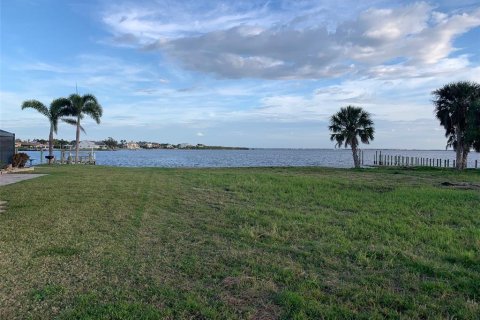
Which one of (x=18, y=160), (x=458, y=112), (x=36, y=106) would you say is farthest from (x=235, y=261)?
(x=458, y=112)

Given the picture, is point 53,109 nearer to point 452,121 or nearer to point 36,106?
point 36,106

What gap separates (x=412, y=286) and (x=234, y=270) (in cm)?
199

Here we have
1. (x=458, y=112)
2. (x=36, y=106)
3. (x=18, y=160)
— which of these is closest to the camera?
(x=18, y=160)

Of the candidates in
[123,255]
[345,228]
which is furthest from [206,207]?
[123,255]

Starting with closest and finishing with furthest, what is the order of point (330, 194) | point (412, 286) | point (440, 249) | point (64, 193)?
point (412, 286) < point (440, 249) < point (64, 193) < point (330, 194)

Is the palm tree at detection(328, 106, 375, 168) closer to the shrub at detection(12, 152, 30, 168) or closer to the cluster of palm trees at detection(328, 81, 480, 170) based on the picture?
the cluster of palm trees at detection(328, 81, 480, 170)

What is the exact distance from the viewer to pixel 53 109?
30.8 m

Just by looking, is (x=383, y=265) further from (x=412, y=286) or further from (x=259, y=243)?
(x=259, y=243)

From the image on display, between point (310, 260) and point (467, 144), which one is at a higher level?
point (467, 144)

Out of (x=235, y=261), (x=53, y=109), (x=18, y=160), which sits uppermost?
(x=53, y=109)

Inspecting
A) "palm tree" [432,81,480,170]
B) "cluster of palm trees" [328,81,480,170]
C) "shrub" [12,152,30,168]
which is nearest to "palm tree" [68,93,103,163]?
"shrub" [12,152,30,168]

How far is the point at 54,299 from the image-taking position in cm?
386

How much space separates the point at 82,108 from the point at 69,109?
96 centimetres

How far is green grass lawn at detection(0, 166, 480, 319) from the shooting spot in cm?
376
